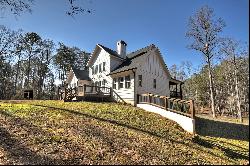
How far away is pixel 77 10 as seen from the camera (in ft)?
28.5

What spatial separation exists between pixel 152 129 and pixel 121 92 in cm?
1159

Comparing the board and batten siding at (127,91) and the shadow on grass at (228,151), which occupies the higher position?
the board and batten siding at (127,91)

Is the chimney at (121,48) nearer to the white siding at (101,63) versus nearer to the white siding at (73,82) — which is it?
the white siding at (101,63)

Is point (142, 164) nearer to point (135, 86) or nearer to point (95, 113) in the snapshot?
point (95, 113)

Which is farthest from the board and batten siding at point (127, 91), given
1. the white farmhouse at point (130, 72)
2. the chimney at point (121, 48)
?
the chimney at point (121, 48)

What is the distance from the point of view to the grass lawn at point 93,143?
28.8 feet

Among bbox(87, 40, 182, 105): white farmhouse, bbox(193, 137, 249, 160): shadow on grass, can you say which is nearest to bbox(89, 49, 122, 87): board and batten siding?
bbox(87, 40, 182, 105): white farmhouse

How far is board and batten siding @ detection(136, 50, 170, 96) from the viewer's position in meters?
25.2

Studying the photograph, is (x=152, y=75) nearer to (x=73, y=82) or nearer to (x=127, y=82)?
(x=127, y=82)

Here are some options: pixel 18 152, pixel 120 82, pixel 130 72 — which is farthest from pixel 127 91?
pixel 18 152

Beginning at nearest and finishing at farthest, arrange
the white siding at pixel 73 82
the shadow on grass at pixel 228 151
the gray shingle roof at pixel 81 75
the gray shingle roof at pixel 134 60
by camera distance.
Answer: the shadow on grass at pixel 228 151 → the gray shingle roof at pixel 134 60 → the gray shingle roof at pixel 81 75 → the white siding at pixel 73 82

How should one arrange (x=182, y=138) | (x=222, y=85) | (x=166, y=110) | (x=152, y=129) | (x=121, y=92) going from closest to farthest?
(x=182, y=138)
(x=152, y=129)
(x=166, y=110)
(x=121, y=92)
(x=222, y=85)

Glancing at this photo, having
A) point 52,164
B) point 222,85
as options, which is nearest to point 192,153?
point 52,164

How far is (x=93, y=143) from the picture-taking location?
33.6 feet
